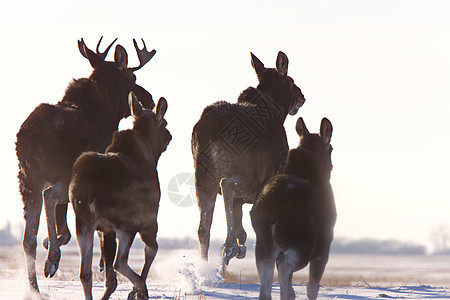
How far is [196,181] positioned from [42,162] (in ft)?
9.04

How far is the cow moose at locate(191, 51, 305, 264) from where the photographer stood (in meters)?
13.1

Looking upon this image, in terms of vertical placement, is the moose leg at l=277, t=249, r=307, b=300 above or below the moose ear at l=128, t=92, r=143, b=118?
below

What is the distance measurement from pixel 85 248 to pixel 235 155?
12.4 feet

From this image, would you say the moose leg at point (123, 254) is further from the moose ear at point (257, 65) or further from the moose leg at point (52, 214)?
the moose ear at point (257, 65)

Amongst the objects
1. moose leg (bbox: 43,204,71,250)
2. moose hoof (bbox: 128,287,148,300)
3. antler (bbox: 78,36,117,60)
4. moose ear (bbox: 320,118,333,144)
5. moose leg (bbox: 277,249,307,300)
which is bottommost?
moose hoof (bbox: 128,287,148,300)

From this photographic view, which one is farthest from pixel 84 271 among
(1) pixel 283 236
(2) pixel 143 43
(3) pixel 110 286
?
(2) pixel 143 43

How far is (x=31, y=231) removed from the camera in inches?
477

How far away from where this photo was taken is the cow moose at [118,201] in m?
9.75

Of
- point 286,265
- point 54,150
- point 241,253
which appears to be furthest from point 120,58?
point 286,265

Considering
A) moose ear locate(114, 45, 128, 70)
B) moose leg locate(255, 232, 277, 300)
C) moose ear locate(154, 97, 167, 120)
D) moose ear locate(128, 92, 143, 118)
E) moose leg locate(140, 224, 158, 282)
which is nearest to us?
moose leg locate(255, 232, 277, 300)

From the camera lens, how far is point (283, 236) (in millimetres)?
9477

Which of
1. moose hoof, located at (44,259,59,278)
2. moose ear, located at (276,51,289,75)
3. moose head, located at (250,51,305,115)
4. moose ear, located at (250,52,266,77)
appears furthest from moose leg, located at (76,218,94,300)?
moose ear, located at (276,51,289,75)

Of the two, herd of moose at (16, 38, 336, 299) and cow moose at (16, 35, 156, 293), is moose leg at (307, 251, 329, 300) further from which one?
cow moose at (16, 35, 156, 293)

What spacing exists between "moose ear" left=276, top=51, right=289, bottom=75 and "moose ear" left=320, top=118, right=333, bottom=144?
12.5 feet
